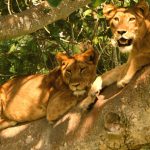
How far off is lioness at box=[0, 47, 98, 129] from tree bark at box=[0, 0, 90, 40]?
0.69 metres

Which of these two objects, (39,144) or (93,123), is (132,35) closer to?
(93,123)

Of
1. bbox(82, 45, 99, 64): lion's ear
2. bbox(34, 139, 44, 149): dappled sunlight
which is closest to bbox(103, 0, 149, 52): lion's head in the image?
bbox(82, 45, 99, 64): lion's ear

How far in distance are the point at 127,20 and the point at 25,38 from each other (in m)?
3.32

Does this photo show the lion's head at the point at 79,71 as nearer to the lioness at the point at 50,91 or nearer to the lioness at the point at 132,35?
the lioness at the point at 50,91

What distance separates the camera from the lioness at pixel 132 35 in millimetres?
5398

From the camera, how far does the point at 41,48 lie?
8484 mm

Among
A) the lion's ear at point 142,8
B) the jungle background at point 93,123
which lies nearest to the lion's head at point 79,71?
the jungle background at point 93,123

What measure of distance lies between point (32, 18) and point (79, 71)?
0.86 metres

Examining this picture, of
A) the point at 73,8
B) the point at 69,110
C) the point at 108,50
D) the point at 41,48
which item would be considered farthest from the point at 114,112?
the point at 108,50

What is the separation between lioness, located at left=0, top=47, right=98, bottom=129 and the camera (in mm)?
5992

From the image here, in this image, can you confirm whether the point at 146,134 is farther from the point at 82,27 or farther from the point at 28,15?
the point at 82,27

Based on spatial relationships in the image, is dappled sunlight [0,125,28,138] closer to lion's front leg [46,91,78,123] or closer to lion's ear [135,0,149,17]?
lion's front leg [46,91,78,123]

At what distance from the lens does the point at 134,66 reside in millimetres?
5355

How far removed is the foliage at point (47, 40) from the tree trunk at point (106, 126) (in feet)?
7.56
